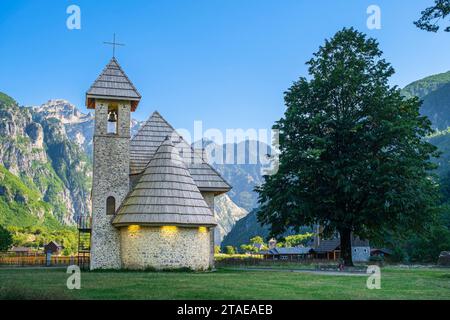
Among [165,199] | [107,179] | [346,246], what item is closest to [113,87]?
[107,179]

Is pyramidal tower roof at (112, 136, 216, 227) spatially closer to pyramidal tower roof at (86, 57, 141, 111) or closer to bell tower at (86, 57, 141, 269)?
bell tower at (86, 57, 141, 269)

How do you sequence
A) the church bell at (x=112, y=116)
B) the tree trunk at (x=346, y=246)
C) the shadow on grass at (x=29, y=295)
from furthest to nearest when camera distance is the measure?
the tree trunk at (x=346, y=246) → the church bell at (x=112, y=116) → the shadow on grass at (x=29, y=295)

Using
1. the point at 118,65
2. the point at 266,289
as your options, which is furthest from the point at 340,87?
the point at 266,289

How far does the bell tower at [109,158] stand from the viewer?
94.7 feet

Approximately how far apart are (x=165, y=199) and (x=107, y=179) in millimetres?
4713

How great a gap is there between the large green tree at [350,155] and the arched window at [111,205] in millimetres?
9895

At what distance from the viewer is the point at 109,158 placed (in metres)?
29.9

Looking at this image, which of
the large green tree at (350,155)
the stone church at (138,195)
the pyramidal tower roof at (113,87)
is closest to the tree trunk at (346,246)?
the large green tree at (350,155)

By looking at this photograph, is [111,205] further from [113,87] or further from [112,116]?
[113,87]

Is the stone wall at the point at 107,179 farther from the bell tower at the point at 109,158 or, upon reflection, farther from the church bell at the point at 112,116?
the church bell at the point at 112,116

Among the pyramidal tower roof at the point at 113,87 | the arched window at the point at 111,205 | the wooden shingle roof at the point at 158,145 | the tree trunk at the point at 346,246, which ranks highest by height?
the pyramidal tower roof at the point at 113,87

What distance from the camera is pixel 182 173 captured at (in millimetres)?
28688
